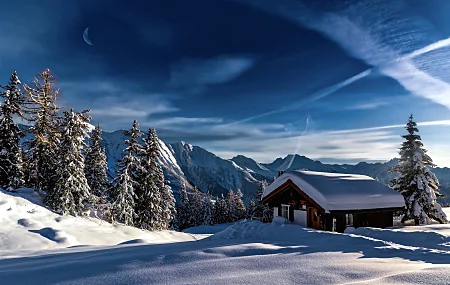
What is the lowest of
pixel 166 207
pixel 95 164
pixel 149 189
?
pixel 166 207

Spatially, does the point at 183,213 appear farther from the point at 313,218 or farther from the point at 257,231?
the point at 257,231

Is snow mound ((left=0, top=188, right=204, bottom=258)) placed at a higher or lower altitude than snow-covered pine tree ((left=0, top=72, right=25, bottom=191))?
lower

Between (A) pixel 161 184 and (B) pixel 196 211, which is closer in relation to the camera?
(A) pixel 161 184

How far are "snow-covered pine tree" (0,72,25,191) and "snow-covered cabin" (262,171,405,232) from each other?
24.8 meters

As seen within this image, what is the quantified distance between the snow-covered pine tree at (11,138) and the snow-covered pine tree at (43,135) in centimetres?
113

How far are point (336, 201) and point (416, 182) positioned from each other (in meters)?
11.2

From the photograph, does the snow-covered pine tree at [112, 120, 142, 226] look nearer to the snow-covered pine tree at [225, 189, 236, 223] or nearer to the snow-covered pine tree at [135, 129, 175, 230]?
the snow-covered pine tree at [135, 129, 175, 230]

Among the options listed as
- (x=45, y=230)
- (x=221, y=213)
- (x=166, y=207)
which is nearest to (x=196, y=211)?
(x=221, y=213)

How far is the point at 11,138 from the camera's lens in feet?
91.8

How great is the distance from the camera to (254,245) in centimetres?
773

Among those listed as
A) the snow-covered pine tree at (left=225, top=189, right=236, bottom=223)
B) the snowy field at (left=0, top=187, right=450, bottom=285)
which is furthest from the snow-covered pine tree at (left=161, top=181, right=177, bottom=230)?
the snow-covered pine tree at (left=225, top=189, right=236, bottom=223)

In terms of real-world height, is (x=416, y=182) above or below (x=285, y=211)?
above

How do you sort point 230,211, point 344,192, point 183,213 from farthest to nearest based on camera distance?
point 230,211
point 183,213
point 344,192

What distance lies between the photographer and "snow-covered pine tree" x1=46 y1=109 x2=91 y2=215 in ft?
→ 84.5
